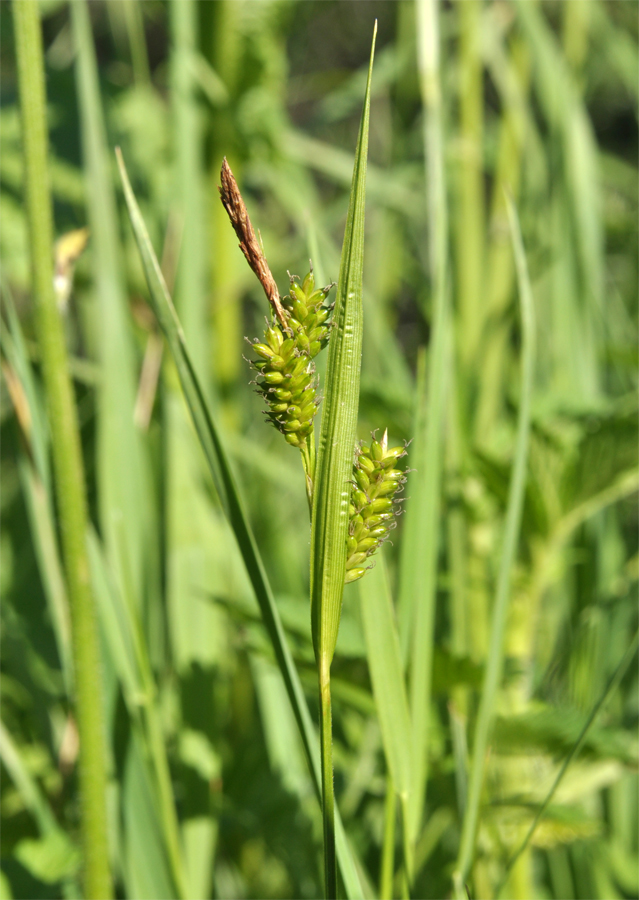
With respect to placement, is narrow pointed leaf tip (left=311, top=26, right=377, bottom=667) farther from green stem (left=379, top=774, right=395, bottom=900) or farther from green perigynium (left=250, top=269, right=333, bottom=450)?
green stem (left=379, top=774, right=395, bottom=900)

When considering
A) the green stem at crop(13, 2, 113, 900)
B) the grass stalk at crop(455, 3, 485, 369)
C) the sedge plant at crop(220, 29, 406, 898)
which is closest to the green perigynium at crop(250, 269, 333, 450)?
the sedge plant at crop(220, 29, 406, 898)

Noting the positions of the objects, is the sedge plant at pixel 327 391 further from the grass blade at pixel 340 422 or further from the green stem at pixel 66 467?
the green stem at pixel 66 467

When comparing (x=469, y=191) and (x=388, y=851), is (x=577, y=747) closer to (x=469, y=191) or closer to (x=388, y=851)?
(x=388, y=851)

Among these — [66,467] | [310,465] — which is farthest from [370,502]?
[66,467]

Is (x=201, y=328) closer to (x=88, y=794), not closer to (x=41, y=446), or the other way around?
(x=41, y=446)

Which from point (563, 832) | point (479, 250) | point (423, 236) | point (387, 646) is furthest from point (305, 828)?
point (423, 236)
